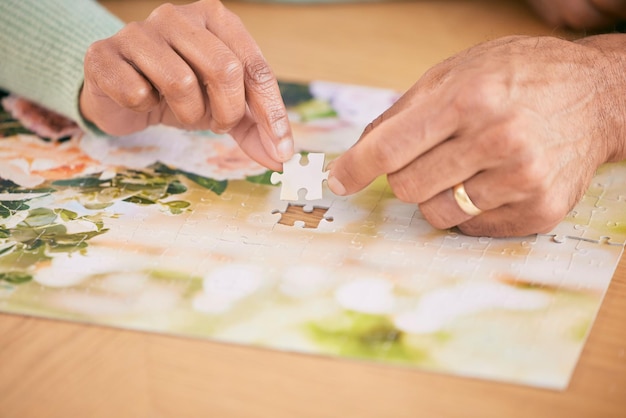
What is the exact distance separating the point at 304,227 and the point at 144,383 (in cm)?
32

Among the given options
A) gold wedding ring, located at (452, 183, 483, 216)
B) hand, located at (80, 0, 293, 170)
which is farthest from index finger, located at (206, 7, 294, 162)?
gold wedding ring, located at (452, 183, 483, 216)

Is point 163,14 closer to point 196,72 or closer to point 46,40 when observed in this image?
point 196,72

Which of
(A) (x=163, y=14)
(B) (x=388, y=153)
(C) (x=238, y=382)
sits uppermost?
(A) (x=163, y=14)

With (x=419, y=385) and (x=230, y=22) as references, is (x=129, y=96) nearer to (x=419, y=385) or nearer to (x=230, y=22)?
(x=230, y=22)

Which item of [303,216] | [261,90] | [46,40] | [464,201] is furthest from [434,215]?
[46,40]

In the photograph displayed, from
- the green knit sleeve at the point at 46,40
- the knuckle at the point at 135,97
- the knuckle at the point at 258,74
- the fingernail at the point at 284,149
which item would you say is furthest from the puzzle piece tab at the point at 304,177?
the green knit sleeve at the point at 46,40

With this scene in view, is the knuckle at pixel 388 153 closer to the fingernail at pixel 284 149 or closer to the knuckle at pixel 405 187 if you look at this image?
the knuckle at pixel 405 187

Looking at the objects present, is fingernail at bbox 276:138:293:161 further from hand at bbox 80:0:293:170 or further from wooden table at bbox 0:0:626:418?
wooden table at bbox 0:0:626:418

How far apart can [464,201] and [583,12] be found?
792mm

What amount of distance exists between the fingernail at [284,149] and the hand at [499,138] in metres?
0.08

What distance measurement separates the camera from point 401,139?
88 centimetres

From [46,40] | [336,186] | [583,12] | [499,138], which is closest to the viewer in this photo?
[499,138]

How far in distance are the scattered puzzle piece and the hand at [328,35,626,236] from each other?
58 millimetres

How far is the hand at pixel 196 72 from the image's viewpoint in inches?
40.4
